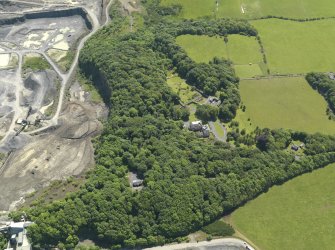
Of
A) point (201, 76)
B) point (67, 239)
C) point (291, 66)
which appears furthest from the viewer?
point (291, 66)

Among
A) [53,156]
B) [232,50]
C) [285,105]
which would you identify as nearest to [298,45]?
[232,50]

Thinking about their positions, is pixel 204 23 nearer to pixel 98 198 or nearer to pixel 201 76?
pixel 201 76

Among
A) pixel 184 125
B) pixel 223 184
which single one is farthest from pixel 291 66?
pixel 223 184

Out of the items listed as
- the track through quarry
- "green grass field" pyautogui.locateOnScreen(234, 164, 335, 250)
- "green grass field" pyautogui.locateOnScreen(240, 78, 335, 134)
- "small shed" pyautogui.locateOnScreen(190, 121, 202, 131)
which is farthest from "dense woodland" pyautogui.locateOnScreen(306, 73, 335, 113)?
the track through quarry

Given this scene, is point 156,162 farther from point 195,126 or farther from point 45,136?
point 45,136

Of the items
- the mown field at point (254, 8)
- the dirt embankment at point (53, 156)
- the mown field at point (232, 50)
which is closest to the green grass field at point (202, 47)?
the mown field at point (232, 50)
